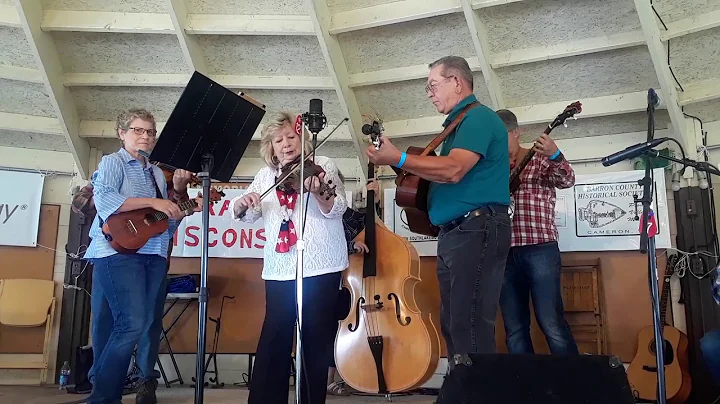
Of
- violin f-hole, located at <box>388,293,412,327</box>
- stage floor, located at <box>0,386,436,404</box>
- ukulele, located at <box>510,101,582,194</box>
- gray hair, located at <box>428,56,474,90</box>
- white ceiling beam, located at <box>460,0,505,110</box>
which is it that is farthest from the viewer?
white ceiling beam, located at <box>460,0,505,110</box>

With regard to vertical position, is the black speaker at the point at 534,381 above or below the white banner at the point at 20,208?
below

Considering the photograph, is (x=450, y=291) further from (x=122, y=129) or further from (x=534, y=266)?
(x=122, y=129)

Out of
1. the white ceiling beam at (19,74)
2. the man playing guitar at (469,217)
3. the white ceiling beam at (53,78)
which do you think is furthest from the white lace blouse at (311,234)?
the white ceiling beam at (19,74)

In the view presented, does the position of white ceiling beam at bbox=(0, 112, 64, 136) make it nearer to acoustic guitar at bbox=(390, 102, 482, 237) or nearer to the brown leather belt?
acoustic guitar at bbox=(390, 102, 482, 237)

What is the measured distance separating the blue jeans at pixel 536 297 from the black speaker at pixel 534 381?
139cm

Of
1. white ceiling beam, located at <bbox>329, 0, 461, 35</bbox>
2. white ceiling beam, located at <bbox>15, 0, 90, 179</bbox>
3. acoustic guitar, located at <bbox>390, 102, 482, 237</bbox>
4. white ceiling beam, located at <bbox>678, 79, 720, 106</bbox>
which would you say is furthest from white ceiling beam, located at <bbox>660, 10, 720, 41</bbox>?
white ceiling beam, located at <bbox>15, 0, 90, 179</bbox>

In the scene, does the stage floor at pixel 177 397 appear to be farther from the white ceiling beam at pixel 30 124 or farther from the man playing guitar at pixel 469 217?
the white ceiling beam at pixel 30 124

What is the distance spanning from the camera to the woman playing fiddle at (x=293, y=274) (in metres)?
2.52

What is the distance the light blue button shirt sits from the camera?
2.82 meters

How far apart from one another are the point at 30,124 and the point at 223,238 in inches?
67.6

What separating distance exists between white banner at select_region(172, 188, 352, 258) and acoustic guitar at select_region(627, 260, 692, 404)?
2.32 meters

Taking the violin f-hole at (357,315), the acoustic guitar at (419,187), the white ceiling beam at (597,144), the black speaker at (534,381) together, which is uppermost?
the white ceiling beam at (597,144)

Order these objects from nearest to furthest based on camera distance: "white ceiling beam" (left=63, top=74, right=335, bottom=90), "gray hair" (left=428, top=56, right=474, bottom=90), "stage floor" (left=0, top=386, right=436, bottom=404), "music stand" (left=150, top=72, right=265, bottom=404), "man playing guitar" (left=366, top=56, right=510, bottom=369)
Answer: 1. "man playing guitar" (left=366, top=56, right=510, bottom=369)
2. "music stand" (left=150, top=72, right=265, bottom=404)
3. "gray hair" (left=428, top=56, right=474, bottom=90)
4. "stage floor" (left=0, top=386, right=436, bottom=404)
5. "white ceiling beam" (left=63, top=74, right=335, bottom=90)

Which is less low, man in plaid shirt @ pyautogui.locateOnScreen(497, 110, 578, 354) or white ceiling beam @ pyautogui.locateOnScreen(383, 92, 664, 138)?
white ceiling beam @ pyautogui.locateOnScreen(383, 92, 664, 138)
